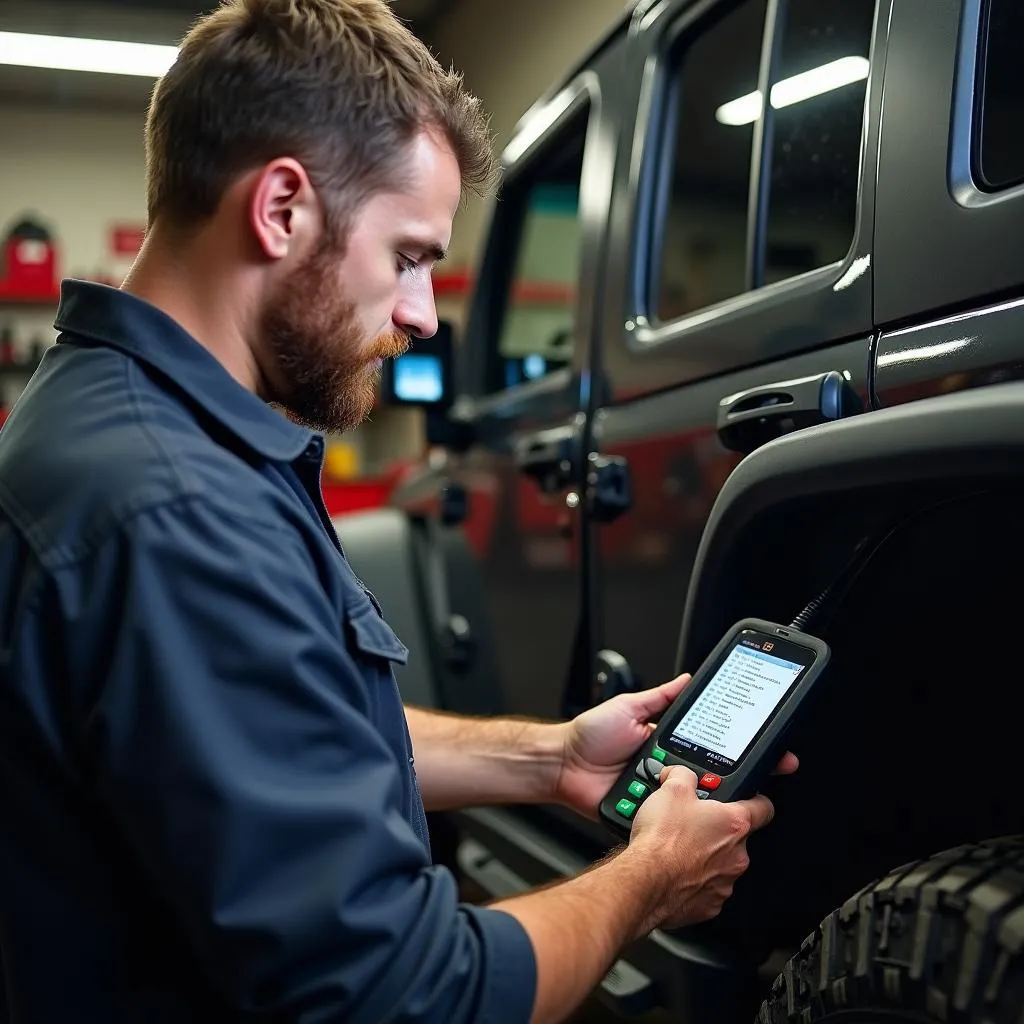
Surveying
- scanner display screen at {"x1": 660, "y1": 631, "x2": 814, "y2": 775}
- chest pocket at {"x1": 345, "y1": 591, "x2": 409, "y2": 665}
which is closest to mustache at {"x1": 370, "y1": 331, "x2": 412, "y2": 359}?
chest pocket at {"x1": 345, "y1": 591, "x2": 409, "y2": 665}

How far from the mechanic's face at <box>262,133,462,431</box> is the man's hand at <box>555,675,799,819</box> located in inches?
18.2

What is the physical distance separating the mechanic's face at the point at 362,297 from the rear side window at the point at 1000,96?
19.0 inches

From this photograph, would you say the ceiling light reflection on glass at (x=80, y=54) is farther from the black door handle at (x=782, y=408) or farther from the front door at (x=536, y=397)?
the black door handle at (x=782, y=408)

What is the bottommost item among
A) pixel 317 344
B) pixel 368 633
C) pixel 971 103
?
pixel 368 633

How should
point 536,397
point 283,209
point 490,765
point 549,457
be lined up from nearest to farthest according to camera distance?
1. point 283,209
2. point 490,765
3. point 549,457
4. point 536,397

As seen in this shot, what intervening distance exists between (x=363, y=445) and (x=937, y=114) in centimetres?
744

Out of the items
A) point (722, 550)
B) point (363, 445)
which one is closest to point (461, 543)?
point (722, 550)

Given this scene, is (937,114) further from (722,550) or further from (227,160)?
(227,160)

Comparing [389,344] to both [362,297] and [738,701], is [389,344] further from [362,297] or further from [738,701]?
[738,701]

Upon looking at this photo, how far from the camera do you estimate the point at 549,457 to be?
1859 millimetres

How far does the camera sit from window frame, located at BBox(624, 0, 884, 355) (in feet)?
3.90

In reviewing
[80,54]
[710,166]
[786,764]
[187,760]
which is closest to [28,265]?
[80,54]

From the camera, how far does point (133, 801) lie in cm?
82

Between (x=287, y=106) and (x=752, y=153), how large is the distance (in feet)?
2.23
